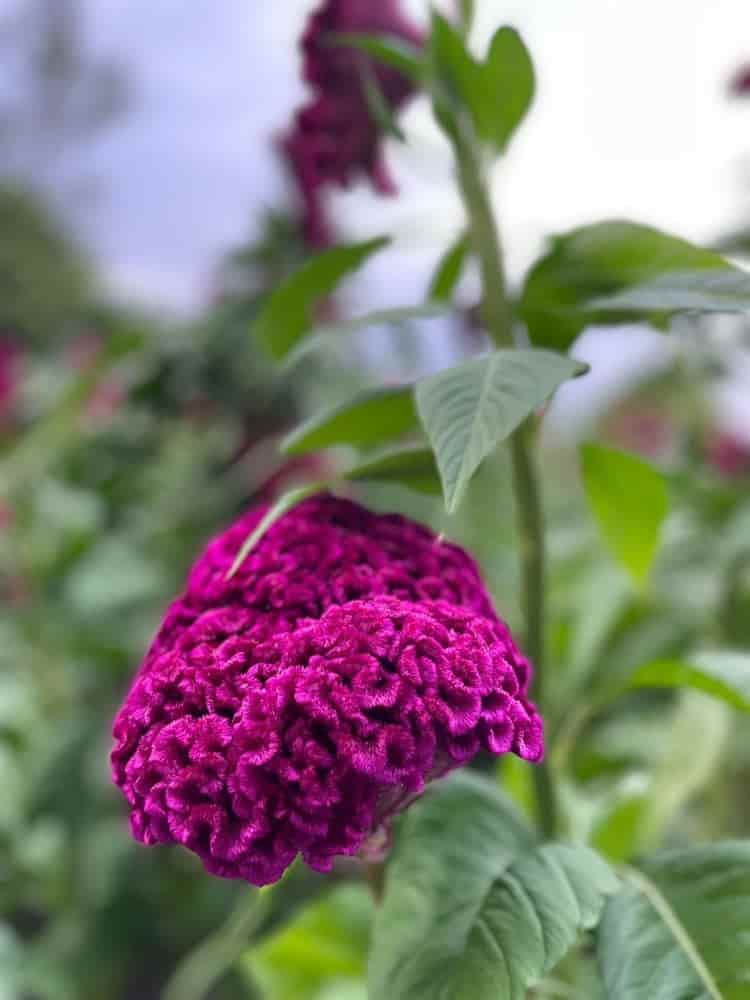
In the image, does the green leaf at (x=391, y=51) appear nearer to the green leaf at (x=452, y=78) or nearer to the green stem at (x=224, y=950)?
the green leaf at (x=452, y=78)

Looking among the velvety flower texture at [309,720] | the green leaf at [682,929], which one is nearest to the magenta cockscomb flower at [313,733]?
the velvety flower texture at [309,720]

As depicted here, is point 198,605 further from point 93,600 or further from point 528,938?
point 93,600

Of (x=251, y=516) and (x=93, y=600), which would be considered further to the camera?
(x=93, y=600)

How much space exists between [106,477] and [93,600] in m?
0.23

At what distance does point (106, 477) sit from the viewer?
48.7 inches

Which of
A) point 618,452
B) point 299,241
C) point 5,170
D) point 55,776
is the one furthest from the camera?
point 5,170

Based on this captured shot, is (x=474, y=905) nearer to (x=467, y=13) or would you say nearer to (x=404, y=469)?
(x=404, y=469)

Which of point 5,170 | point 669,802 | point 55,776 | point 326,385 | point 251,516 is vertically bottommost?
point 55,776

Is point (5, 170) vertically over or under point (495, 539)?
over

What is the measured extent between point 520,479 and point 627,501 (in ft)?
0.22

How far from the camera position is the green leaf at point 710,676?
1.42ft

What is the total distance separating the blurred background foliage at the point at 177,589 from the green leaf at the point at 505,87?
9.8 inches

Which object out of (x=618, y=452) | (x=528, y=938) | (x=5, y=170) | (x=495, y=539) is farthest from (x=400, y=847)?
(x=5, y=170)

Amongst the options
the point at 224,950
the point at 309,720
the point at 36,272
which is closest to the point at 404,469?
the point at 309,720
